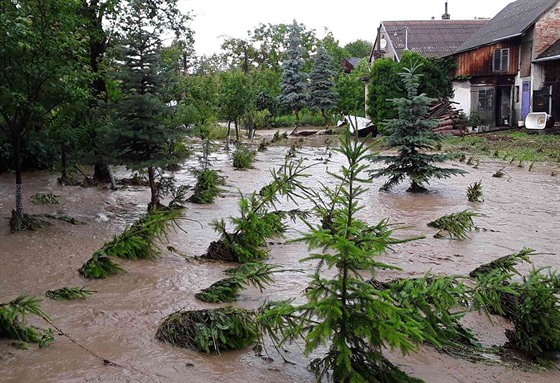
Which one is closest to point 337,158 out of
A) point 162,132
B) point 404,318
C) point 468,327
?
point 162,132

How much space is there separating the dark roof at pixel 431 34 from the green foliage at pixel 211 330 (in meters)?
40.4

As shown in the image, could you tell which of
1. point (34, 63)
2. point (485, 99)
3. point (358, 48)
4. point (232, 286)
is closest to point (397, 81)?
point (485, 99)

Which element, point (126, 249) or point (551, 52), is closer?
point (126, 249)

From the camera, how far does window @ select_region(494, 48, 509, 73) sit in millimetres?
36156

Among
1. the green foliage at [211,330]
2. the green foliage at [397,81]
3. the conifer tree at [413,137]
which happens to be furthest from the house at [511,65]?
the green foliage at [211,330]

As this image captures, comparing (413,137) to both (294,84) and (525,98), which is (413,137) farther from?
(294,84)

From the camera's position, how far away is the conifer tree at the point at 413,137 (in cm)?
1518

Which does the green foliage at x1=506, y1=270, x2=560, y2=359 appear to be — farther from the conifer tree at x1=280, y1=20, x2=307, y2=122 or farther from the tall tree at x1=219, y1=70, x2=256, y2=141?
the conifer tree at x1=280, y1=20, x2=307, y2=122

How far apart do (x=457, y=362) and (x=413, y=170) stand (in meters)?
10.8

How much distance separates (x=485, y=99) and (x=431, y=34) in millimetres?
10499

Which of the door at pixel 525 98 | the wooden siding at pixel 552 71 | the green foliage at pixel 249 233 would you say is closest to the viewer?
the green foliage at pixel 249 233

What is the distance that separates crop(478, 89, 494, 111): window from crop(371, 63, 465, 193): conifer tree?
23787mm

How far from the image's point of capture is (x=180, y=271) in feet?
27.7

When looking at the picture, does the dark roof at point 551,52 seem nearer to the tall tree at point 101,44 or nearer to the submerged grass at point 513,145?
the submerged grass at point 513,145
